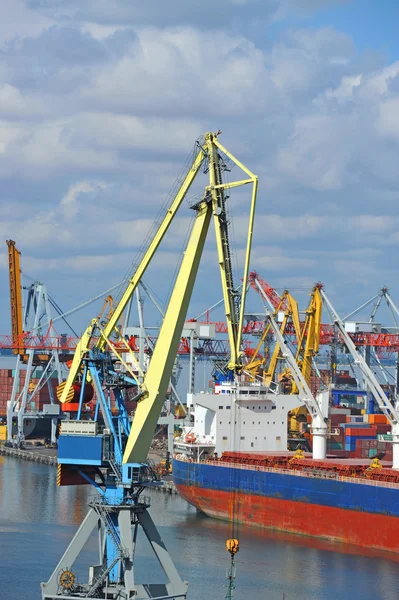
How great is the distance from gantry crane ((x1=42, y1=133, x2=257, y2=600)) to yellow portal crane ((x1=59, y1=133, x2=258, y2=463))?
28 millimetres

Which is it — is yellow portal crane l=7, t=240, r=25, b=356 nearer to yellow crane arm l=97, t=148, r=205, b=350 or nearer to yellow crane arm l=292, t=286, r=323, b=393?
yellow crane arm l=292, t=286, r=323, b=393

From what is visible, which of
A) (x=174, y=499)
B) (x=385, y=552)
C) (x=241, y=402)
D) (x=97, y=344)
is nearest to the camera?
(x=97, y=344)

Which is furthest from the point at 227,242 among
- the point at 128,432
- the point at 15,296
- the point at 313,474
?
the point at 15,296

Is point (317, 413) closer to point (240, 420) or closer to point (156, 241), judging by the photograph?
point (240, 420)

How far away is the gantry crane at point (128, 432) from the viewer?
31.7 metres

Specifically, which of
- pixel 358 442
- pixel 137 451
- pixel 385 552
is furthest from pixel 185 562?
pixel 358 442

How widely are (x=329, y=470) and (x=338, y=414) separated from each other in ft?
96.2

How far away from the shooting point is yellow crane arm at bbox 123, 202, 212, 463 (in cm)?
3259

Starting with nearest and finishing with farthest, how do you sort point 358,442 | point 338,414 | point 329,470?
1. point 329,470
2. point 358,442
3. point 338,414

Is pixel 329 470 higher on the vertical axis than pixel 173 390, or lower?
lower

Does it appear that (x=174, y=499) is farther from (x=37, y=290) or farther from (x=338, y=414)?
(x=37, y=290)

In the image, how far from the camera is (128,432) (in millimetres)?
33250

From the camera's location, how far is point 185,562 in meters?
42.5

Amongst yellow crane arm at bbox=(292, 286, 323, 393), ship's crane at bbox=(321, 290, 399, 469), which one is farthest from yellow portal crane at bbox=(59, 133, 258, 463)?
yellow crane arm at bbox=(292, 286, 323, 393)
